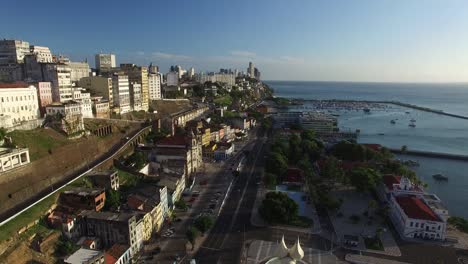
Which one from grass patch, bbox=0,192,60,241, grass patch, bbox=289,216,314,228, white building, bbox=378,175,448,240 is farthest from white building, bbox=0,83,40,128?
white building, bbox=378,175,448,240

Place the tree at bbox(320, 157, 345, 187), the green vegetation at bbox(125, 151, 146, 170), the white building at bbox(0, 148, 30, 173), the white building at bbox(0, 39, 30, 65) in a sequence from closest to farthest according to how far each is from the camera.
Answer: the white building at bbox(0, 148, 30, 173) → the green vegetation at bbox(125, 151, 146, 170) → the tree at bbox(320, 157, 345, 187) → the white building at bbox(0, 39, 30, 65)

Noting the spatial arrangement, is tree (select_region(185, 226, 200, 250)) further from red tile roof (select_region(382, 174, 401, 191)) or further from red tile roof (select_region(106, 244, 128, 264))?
red tile roof (select_region(382, 174, 401, 191))

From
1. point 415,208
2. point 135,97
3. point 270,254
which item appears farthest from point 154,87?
point 415,208

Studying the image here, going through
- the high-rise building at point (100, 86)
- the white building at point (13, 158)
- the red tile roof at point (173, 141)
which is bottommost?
the red tile roof at point (173, 141)

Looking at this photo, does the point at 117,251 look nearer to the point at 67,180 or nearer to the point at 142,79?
the point at 67,180

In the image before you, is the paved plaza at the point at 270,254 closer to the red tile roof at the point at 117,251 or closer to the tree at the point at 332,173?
the red tile roof at the point at 117,251

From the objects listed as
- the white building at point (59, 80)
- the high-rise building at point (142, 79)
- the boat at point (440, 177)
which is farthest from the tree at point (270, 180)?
the high-rise building at point (142, 79)
